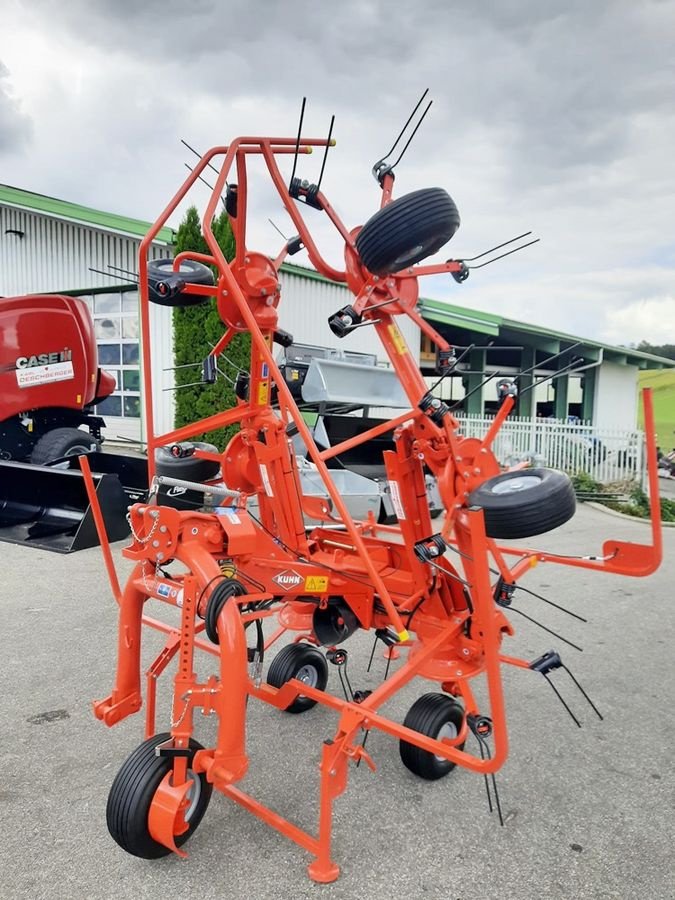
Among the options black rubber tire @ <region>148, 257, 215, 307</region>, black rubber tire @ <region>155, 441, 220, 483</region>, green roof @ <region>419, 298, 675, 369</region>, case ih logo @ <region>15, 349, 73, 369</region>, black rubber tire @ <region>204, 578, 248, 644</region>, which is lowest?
black rubber tire @ <region>204, 578, 248, 644</region>

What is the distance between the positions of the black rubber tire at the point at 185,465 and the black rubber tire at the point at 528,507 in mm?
1613

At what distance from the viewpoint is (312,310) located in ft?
42.4

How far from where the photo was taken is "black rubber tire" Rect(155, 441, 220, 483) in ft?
11.1

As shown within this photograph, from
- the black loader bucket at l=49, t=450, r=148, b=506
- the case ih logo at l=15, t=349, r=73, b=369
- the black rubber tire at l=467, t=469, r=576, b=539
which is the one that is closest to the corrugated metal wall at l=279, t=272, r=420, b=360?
the case ih logo at l=15, t=349, r=73, b=369

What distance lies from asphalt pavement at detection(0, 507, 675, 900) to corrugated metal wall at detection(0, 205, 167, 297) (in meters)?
9.79

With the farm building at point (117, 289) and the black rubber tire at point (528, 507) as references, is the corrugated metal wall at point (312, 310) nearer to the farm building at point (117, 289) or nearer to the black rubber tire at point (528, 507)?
the farm building at point (117, 289)

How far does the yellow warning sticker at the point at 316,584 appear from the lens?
287 cm

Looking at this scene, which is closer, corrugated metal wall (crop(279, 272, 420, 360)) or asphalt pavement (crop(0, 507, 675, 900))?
asphalt pavement (crop(0, 507, 675, 900))

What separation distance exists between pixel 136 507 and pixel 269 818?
1202 mm

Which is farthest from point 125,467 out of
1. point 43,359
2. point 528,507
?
point 528,507

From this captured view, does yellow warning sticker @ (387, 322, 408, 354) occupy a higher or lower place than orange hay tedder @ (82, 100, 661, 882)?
higher

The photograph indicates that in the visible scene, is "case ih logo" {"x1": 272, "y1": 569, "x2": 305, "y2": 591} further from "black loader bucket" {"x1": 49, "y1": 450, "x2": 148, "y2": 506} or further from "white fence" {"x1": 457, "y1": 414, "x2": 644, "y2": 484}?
"white fence" {"x1": 457, "y1": 414, "x2": 644, "y2": 484}

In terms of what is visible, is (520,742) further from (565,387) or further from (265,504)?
(565,387)

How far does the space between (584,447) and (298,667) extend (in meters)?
8.66
